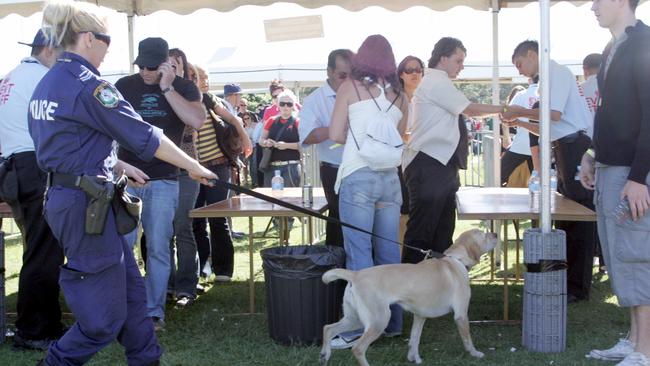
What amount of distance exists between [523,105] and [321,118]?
10.0ft

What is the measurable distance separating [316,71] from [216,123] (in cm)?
625

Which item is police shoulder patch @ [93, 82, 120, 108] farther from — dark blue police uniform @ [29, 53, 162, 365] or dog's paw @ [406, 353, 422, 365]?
dog's paw @ [406, 353, 422, 365]

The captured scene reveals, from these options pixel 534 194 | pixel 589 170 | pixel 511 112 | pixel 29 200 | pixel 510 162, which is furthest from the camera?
pixel 510 162

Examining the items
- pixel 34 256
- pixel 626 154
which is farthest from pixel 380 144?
pixel 34 256

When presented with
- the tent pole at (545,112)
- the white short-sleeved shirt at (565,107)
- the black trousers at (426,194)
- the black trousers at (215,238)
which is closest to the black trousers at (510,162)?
the white short-sleeved shirt at (565,107)

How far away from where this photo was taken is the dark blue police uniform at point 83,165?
9.12 feet

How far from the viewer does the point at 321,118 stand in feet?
16.3

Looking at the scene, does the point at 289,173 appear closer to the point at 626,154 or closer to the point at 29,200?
the point at 29,200

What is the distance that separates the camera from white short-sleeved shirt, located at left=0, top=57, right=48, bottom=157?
13.6 feet

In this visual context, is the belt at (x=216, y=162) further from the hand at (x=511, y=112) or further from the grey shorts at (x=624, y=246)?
the grey shorts at (x=624, y=246)

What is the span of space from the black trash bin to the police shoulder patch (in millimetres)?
1720

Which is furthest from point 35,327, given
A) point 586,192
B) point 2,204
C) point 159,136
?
point 586,192

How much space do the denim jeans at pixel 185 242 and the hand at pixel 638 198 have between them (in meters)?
2.94

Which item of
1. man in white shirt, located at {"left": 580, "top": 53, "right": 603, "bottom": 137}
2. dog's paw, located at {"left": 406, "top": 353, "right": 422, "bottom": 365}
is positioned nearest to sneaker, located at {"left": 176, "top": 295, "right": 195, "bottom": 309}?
dog's paw, located at {"left": 406, "top": 353, "right": 422, "bottom": 365}
